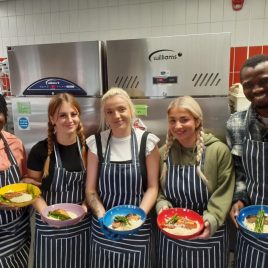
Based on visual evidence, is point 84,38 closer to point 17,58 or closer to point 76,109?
point 17,58

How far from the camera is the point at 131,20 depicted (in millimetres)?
2781

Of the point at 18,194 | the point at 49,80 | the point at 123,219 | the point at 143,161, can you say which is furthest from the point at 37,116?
the point at 123,219

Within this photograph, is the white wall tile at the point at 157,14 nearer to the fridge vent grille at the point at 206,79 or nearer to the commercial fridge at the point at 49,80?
the commercial fridge at the point at 49,80

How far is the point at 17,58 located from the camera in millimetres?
1979

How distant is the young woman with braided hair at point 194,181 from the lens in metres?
1.38

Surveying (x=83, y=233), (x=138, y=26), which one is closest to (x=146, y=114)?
(x=83, y=233)

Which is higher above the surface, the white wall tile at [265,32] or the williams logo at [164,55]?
the white wall tile at [265,32]

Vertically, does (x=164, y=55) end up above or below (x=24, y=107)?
above

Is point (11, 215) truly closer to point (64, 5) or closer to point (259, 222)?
point (259, 222)

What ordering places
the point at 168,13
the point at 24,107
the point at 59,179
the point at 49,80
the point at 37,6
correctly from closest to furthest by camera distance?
the point at 59,179 < the point at 49,80 < the point at 24,107 < the point at 168,13 < the point at 37,6

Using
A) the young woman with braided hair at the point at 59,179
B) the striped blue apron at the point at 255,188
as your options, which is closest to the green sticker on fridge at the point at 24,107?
the young woman with braided hair at the point at 59,179

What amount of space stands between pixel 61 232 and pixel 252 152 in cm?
110

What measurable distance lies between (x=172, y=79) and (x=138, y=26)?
4.22 feet

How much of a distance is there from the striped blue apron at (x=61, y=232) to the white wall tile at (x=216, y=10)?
5.90ft
